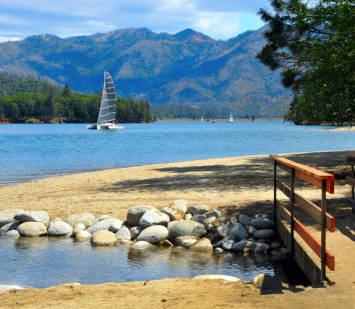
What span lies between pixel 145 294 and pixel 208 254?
3.86 metres

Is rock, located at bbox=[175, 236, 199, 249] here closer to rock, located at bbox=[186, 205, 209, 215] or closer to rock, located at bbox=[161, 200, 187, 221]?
rock, located at bbox=[161, 200, 187, 221]

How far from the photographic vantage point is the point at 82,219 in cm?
1348

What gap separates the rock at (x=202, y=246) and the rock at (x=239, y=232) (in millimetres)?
656

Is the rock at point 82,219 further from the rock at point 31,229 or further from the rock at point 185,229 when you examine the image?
the rock at point 185,229

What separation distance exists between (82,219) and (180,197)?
3611 millimetres

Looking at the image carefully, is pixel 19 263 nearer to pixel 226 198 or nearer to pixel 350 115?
pixel 226 198

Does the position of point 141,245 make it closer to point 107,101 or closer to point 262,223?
point 262,223

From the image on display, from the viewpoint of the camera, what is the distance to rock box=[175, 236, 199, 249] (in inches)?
447

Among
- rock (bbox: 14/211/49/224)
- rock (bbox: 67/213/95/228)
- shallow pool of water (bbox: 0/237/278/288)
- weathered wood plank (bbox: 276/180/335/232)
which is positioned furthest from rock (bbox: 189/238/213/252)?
rock (bbox: 14/211/49/224)

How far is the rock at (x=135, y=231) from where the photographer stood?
1223cm

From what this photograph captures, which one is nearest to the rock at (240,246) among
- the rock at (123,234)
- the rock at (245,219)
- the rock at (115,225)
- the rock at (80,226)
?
the rock at (245,219)

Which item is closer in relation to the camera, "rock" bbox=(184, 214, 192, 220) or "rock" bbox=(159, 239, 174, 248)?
"rock" bbox=(159, 239, 174, 248)

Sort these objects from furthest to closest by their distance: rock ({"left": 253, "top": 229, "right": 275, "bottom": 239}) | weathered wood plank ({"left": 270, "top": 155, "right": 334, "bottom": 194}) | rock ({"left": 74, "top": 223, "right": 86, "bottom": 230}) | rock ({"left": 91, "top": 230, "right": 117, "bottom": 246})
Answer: rock ({"left": 74, "top": 223, "right": 86, "bottom": 230}), rock ({"left": 91, "top": 230, "right": 117, "bottom": 246}), rock ({"left": 253, "top": 229, "right": 275, "bottom": 239}), weathered wood plank ({"left": 270, "top": 155, "right": 334, "bottom": 194})

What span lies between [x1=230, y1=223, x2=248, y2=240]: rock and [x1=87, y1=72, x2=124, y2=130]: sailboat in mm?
109437
